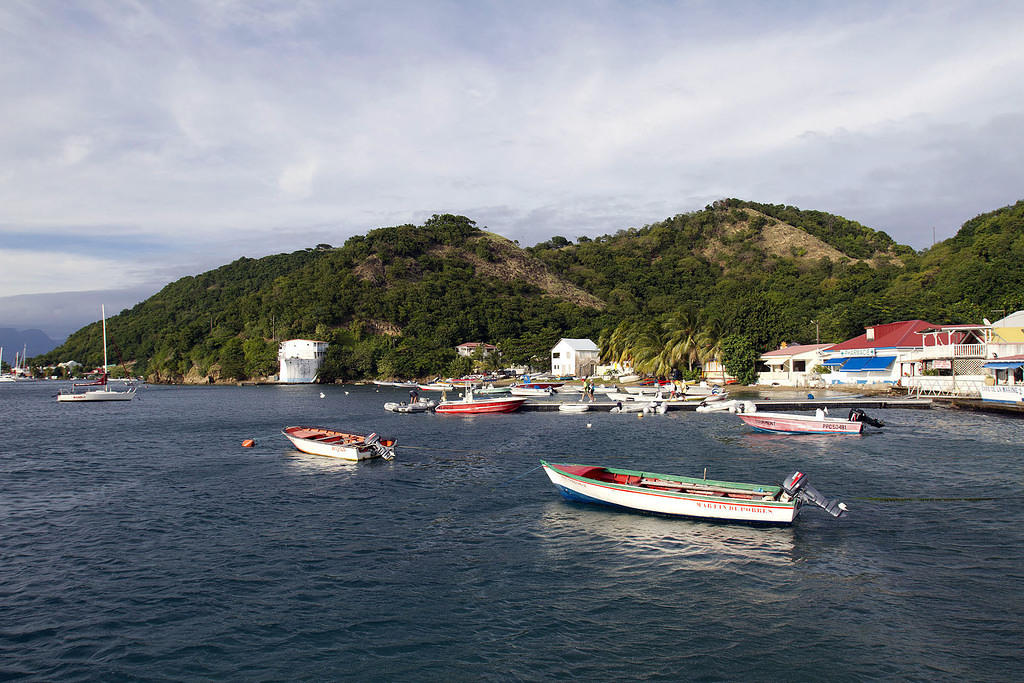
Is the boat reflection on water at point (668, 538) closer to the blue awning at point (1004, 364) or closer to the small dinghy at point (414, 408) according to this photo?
the small dinghy at point (414, 408)

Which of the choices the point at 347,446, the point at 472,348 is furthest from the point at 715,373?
the point at 472,348

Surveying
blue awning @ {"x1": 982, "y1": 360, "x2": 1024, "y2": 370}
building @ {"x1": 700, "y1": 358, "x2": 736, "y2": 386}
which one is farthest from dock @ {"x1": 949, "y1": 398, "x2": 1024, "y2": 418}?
building @ {"x1": 700, "y1": 358, "x2": 736, "y2": 386}

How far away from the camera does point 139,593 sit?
677 inches

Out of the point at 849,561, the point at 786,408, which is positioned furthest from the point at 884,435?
the point at 849,561

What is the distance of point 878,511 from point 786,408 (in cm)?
3734

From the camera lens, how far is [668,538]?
21.3 m

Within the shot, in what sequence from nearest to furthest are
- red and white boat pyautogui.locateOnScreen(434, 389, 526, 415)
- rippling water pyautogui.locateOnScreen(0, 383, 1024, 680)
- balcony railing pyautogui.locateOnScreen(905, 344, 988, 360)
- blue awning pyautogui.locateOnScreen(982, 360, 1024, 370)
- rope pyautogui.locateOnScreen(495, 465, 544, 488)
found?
1. rippling water pyautogui.locateOnScreen(0, 383, 1024, 680)
2. rope pyautogui.locateOnScreen(495, 465, 544, 488)
3. blue awning pyautogui.locateOnScreen(982, 360, 1024, 370)
4. balcony railing pyautogui.locateOnScreen(905, 344, 988, 360)
5. red and white boat pyautogui.locateOnScreen(434, 389, 526, 415)

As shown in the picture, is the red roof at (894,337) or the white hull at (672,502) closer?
the white hull at (672,502)

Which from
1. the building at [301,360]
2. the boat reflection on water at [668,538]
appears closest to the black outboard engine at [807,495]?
the boat reflection on water at [668,538]

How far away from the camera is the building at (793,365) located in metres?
76.7

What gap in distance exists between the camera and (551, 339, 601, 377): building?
400 ft

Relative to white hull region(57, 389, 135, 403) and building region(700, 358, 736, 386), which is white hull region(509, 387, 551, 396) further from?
white hull region(57, 389, 135, 403)

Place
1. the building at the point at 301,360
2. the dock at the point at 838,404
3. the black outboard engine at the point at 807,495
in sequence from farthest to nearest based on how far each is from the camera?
the building at the point at 301,360, the dock at the point at 838,404, the black outboard engine at the point at 807,495

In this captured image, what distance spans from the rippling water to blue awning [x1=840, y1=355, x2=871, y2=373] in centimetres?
3710
